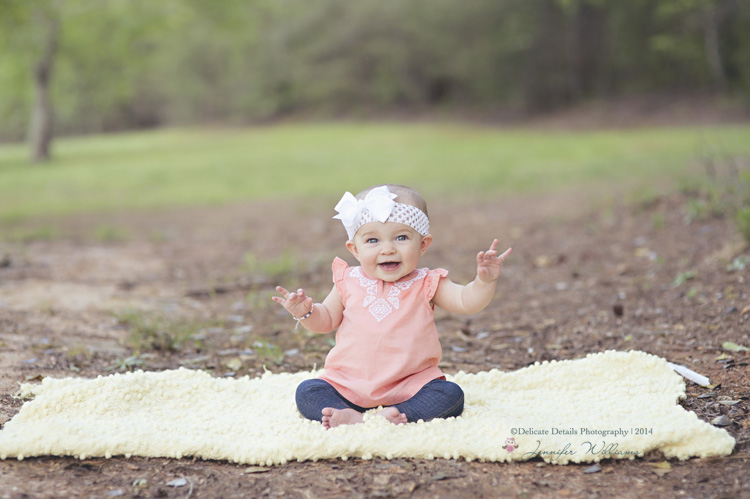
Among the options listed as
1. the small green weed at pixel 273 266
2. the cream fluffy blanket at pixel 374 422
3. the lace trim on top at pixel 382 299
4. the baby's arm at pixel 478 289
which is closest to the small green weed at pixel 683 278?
the cream fluffy blanket at pixel 374 422

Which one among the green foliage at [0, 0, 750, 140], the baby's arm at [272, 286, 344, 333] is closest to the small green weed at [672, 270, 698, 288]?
the baby's arm at [272, 286, 344, 333]

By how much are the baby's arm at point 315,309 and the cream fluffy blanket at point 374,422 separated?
0.38 metres

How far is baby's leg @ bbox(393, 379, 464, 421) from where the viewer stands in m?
2.88

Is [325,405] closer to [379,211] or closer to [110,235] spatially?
[379,211]

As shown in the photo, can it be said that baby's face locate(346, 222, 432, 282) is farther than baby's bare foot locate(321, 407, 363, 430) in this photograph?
Yes

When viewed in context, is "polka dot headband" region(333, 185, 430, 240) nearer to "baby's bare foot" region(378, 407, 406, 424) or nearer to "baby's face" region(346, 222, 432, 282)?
"baby's face" region(346, 222, 432, 282)

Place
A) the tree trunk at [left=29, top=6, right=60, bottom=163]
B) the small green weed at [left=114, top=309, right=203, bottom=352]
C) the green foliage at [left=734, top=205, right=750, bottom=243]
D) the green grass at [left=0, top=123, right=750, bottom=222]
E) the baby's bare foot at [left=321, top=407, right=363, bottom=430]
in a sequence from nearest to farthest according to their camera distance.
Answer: the baby's bare foot at [left=321, top=407, right=363, bottom=430]
the small green weed at [left=114, top=309, right=203, bottom=352]
the green foliage at [left=734, top=205, right=750, bottom=243]
the green grass at [left=0, top=123, right=750, bottom=222]
the tree trunk at [left=29, top=6, right=60, bottom=163]

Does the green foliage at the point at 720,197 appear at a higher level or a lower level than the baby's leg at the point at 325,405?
higher

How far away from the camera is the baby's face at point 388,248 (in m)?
2.95

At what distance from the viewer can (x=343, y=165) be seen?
57.3ft

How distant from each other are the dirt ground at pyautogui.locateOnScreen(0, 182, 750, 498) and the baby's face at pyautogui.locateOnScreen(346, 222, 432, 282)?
2.55 feet

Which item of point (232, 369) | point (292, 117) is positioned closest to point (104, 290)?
point (232, 369)

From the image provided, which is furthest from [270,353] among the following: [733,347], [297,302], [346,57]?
[346,57]

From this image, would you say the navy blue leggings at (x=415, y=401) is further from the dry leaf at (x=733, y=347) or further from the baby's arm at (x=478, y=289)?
the dry leaf at (x=733, y=347)
